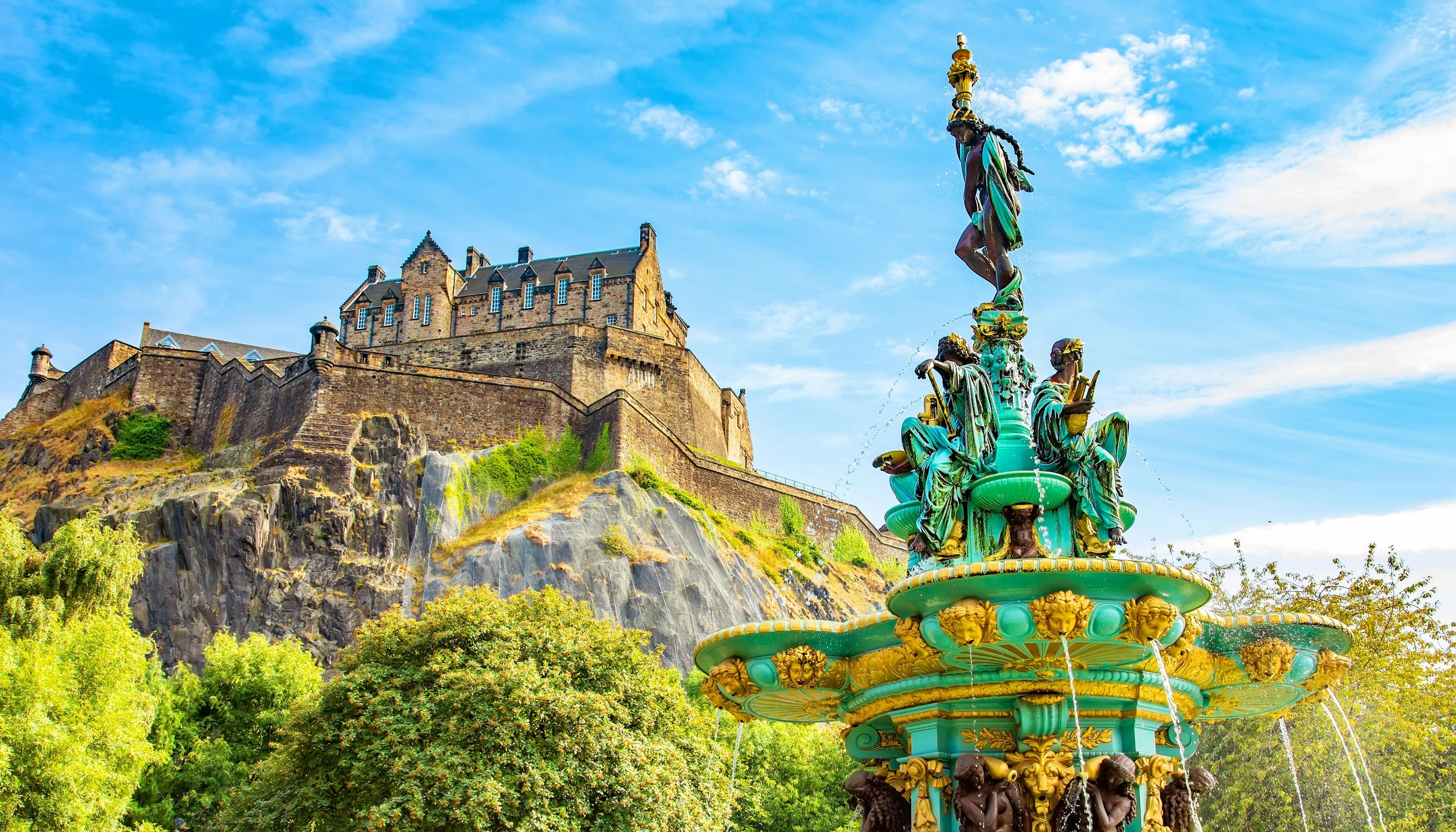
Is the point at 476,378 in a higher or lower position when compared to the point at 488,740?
higher

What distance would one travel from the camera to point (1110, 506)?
1071 cm

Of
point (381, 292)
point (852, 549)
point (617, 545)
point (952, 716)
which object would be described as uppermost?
point (381, 292)

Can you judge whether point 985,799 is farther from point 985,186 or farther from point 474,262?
point 474,262

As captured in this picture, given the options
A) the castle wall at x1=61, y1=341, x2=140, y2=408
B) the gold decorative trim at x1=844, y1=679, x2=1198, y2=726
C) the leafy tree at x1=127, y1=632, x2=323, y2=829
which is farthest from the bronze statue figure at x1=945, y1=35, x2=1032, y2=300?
the castle wall at x1=61, y1=341, x2=140, y2=408

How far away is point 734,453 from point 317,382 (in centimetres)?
2960

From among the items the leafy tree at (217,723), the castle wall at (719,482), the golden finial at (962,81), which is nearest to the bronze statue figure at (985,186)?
the golden finial at (962,81)

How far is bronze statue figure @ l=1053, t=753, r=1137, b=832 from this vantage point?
9.31 m

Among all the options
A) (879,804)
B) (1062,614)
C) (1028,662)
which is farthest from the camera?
(879,804)

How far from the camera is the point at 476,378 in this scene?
58375 millimetres

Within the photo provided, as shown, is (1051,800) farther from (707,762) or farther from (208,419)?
(208,419)

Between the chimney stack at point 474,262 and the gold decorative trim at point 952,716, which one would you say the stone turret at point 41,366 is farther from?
the gold decorative trim at point 952,716

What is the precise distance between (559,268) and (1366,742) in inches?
2361

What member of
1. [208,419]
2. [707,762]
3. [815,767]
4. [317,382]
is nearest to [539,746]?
[707,762]

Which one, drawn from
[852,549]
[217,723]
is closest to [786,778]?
[217,723]
